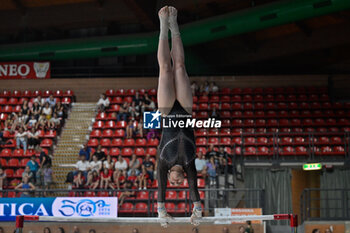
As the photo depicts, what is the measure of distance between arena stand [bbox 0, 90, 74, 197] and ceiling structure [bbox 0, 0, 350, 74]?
3122 millimetres

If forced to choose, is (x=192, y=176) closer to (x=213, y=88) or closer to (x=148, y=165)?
(x=148, y=165)

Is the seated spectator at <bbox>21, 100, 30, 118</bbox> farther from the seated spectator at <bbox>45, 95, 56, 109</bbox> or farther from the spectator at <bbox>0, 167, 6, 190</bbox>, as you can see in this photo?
the spectator at <bbox>0, 167, 6, 190</bbox>

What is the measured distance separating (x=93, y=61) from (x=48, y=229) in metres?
11.2

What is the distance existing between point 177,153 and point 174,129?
14.0 inches

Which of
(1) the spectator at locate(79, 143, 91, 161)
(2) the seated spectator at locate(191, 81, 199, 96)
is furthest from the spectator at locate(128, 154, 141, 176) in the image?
(2) the seated spectator at locate(191, 81, 199, 96)

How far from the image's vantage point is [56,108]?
20.0 meters

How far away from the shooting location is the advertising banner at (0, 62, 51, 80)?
22.3 metres

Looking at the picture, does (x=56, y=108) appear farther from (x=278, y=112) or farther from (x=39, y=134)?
(x=278, y=112)

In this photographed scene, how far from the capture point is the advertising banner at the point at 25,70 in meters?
22.3

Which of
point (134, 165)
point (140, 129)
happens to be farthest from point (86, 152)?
point (140, 129)

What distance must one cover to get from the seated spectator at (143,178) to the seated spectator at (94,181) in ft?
4.34

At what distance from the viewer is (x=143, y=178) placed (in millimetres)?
15180

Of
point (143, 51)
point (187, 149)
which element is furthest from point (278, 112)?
point (187, 149)

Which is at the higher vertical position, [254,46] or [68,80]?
[254,46]
